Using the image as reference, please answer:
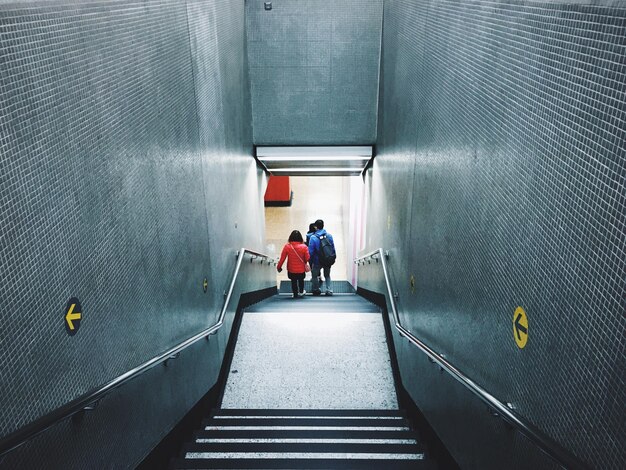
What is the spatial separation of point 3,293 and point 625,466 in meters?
2.16

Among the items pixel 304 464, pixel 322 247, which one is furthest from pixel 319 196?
pixel 304 464

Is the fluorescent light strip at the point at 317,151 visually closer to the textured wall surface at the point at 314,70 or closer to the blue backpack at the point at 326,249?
the textured wall surface at the point at 314,70

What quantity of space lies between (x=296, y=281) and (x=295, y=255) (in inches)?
30.0

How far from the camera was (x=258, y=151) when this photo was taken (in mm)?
8672

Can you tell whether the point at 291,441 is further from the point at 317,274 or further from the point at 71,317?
the point at 317,274

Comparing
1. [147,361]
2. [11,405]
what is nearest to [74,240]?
[11,405]

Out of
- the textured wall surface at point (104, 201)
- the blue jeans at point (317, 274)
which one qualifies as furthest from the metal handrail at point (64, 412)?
the blue jeans at point (317, 274)

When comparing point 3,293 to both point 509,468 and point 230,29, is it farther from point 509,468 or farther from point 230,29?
point 230,29

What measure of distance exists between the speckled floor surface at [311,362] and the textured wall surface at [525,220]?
91cm

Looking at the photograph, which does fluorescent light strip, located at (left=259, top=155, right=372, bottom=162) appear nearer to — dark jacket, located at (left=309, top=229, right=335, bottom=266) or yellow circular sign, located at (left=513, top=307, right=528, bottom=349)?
dark jacket, located at (left=309, top=229, right=335, bottom=266)

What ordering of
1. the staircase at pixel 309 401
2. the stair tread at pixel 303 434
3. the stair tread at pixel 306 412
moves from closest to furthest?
1. the staircase at pixel 309 401
2. the stair tread at pixel 303 434
3. the stair tread at pixel 306 412

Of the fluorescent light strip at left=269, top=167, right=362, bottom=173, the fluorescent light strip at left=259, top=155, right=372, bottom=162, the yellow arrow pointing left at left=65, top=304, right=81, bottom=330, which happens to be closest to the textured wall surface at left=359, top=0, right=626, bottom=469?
the yellow arrow pointing left at left=65, top=304, right=81, bottom=330

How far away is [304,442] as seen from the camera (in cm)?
410

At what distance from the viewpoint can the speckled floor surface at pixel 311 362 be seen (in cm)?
512
